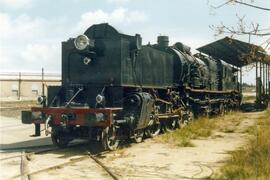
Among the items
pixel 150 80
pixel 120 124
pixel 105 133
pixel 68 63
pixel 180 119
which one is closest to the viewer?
pixel 105 133

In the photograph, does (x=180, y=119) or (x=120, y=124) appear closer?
(x=120, y=124)

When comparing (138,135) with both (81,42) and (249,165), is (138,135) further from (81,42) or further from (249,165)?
(249,165)

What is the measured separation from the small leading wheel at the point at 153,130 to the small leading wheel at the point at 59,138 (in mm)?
2834

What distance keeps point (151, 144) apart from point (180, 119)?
13.9ft

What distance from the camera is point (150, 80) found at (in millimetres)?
12891

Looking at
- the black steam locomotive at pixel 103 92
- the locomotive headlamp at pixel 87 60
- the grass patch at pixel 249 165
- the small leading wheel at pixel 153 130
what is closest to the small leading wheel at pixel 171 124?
the small leading wheel at pixel 153 130

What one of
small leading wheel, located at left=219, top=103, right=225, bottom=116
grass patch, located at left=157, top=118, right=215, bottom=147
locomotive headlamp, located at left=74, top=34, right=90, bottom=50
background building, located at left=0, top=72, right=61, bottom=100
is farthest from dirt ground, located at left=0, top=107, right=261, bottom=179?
background building, located at left=0, top=72, right=61, bottom=100

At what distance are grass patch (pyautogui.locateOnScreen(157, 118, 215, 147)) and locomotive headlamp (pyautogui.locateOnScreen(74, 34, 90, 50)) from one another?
3894 mm

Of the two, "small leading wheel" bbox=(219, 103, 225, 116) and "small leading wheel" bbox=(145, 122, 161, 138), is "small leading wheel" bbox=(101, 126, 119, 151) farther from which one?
"small leading wheel" bbox=(219, 103, 225, 116)

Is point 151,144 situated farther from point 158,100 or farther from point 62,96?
point 62,96

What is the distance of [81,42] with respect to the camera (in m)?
10.8

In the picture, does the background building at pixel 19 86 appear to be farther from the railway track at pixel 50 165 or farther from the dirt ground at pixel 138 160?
the railway track at pixel 50 165

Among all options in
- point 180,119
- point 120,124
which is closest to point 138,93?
point 120,124

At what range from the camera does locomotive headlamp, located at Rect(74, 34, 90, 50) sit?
1066 cm
